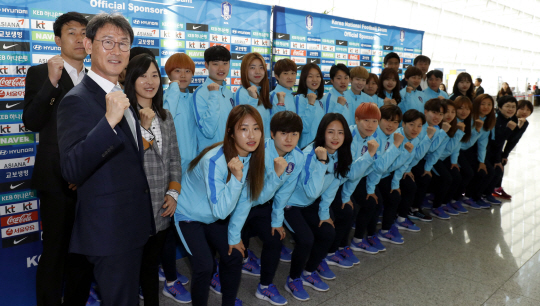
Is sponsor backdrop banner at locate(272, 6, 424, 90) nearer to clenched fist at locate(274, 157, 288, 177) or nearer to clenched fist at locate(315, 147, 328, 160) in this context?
clenched fist at locate(315, 147, 328, 160)

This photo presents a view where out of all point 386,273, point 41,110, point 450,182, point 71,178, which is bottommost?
point 386,273

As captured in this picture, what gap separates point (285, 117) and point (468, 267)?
2.15 m

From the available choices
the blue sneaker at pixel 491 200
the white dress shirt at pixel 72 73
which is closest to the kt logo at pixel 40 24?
the white dress shirt at pixel 72 73

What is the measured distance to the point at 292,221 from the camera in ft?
9.53

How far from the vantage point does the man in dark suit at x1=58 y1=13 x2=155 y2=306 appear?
129 cm

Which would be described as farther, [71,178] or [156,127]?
[156,127]

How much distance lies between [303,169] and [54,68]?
68.9 inches

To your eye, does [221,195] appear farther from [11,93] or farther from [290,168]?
[11,93]

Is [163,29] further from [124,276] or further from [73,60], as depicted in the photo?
[124,276]

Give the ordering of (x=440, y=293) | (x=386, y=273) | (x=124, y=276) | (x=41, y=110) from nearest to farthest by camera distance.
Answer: (x=124, y=276) → (x=41, y=110) → (x=440, y=293) → (x=386, y=273)

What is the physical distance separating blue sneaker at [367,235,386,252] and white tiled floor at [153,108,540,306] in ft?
0.22

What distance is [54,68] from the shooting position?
6.32 feet

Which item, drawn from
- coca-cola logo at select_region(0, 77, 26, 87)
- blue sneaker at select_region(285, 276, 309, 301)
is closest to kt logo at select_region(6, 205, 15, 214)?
coca-cola logo at select_region(0, 77, 26, 87)

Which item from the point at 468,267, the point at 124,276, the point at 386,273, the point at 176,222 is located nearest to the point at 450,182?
the point at 468,267
